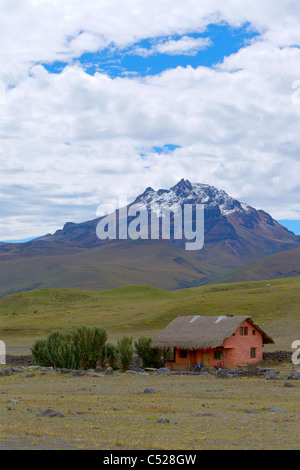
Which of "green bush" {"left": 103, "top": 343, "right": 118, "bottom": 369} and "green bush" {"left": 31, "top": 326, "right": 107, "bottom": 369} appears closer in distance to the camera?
"green bush" {"left": 31, "top": 326, "right": 107, "bottom": 369}

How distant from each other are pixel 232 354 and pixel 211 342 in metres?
2.76

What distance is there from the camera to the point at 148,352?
4844 cm

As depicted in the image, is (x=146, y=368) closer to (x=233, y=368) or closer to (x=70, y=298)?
(x=233, y=368)

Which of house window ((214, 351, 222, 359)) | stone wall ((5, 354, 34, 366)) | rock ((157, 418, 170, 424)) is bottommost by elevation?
stone wall ((5, 354, 34, 366))

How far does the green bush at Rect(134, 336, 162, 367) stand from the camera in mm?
48250

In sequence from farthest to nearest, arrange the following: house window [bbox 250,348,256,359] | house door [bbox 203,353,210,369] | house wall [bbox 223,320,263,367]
→ house window [bbox 250,348,256,359], house door [bbox 203,353,210,369], house wall [bbox 223,320,263,367]

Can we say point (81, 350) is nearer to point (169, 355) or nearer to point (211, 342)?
point (169, 355)

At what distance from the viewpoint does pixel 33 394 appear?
90.2ft

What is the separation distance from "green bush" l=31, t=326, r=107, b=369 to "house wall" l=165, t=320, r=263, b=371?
6516 mm

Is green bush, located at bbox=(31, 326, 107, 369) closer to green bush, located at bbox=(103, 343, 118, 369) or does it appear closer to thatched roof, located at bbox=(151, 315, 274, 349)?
green bush, located at bbox=(103, 343, 118, 369)

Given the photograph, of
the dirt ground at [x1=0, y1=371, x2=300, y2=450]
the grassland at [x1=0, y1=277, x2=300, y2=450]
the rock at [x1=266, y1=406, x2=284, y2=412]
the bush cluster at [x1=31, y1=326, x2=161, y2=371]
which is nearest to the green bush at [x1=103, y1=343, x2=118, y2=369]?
the bush cluster at [x1=31, y1=326, x2=161, y2=371]

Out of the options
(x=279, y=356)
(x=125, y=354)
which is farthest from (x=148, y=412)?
(x=279, y=356)
